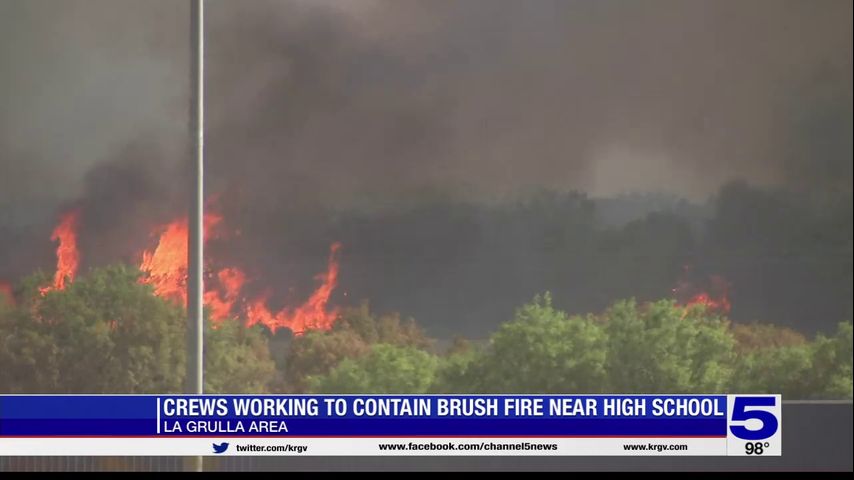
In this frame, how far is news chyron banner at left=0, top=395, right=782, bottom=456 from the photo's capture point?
1398cm

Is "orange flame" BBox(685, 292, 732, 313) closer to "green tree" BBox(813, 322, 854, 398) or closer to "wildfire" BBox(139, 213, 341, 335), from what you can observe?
"green tree" BBox(813, 322, 854, 398)

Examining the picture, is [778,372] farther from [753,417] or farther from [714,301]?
[753,417]

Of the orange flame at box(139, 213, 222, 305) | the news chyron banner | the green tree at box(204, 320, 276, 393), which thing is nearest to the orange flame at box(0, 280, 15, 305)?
the orange flame at box(139, 213, 222, 305)

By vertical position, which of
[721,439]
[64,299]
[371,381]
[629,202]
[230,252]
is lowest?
[721,439]

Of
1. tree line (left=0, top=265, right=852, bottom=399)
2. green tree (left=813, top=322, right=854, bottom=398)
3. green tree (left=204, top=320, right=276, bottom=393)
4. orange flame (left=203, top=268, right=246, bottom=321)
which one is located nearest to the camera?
tree line (left=0, top=265, right=852, bottom=399)

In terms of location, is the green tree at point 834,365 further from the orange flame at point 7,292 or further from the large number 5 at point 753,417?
the orange flame at point 7,292

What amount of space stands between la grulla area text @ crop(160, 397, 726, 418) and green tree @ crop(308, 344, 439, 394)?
3966 mm

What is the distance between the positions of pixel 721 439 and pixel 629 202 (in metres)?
9.15

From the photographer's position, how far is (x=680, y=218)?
22.7 meters

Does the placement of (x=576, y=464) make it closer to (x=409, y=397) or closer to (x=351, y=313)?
(x=409, y=397)

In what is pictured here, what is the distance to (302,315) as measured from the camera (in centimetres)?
2017

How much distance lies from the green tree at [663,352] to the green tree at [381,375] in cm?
285

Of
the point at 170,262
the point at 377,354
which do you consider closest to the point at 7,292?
the point at 170,262

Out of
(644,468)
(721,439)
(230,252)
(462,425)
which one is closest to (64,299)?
(230,252)
